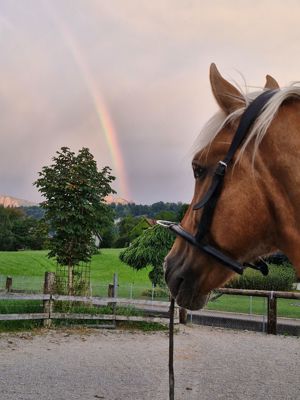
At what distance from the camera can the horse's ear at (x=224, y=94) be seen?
1363 mm

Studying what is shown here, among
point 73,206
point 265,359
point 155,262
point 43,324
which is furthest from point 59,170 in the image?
point 265,359

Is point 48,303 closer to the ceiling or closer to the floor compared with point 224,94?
closer to the floor


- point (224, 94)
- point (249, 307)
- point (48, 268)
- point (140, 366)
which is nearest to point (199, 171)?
point (224, 94)

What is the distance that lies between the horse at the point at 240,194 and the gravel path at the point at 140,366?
4.07 metres

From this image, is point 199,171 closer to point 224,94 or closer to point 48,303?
point 224,94

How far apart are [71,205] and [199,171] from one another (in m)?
11.2

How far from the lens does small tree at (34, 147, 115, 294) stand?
12.1m

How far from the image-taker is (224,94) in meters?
1.37

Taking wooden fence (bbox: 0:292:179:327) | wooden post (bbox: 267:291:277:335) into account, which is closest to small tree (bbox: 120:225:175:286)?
wooden fence (bbox: 0:292:179:327)

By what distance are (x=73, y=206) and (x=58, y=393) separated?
772 centimetres

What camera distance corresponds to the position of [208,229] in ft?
4.28

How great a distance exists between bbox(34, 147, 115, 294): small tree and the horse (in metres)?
10.8

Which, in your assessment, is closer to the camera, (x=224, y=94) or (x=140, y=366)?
(x=224, y=94)

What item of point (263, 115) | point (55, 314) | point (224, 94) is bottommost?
point (55, 314)
